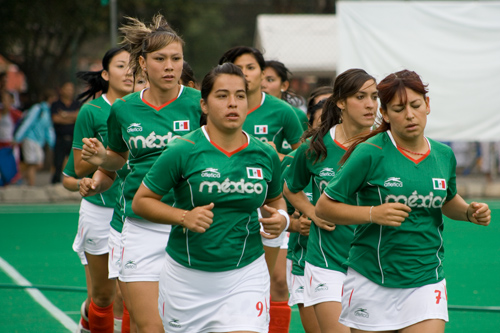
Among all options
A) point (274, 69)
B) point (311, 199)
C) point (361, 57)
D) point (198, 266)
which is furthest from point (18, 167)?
point (198, 266)

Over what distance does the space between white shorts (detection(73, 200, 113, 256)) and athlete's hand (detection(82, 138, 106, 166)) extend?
1.23 meters

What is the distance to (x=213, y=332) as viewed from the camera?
168 inches

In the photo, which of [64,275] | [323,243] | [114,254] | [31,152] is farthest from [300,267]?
[31,152]

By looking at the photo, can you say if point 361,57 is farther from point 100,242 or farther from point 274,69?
point 100,242

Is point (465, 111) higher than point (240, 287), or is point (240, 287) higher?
point (240, 287)

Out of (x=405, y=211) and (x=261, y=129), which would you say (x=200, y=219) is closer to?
(x=405, y=211)

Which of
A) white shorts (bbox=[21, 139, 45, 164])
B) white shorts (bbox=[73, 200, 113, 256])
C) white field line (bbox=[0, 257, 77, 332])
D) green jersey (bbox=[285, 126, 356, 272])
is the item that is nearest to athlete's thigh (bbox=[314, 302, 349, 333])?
green jersey (bbox=[285, 126, 356, 272])

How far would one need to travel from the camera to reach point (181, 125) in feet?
17.0

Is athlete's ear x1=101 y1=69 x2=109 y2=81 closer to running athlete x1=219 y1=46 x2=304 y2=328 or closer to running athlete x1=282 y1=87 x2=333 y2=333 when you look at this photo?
running athlete x1=219 y1=46 x2=304 y2=328

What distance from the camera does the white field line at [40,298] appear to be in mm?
7270

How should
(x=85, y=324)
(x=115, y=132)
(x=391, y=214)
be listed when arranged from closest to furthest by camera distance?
1. (x=391, y=214)
2. (x=115, y=132)
3. (x=85, y=324)

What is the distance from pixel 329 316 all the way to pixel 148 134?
1.63 metres

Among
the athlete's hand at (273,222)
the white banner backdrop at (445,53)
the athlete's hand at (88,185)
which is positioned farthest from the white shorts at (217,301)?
the white banner backdrop at (445,53)

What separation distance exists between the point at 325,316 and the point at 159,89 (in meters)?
1.80
